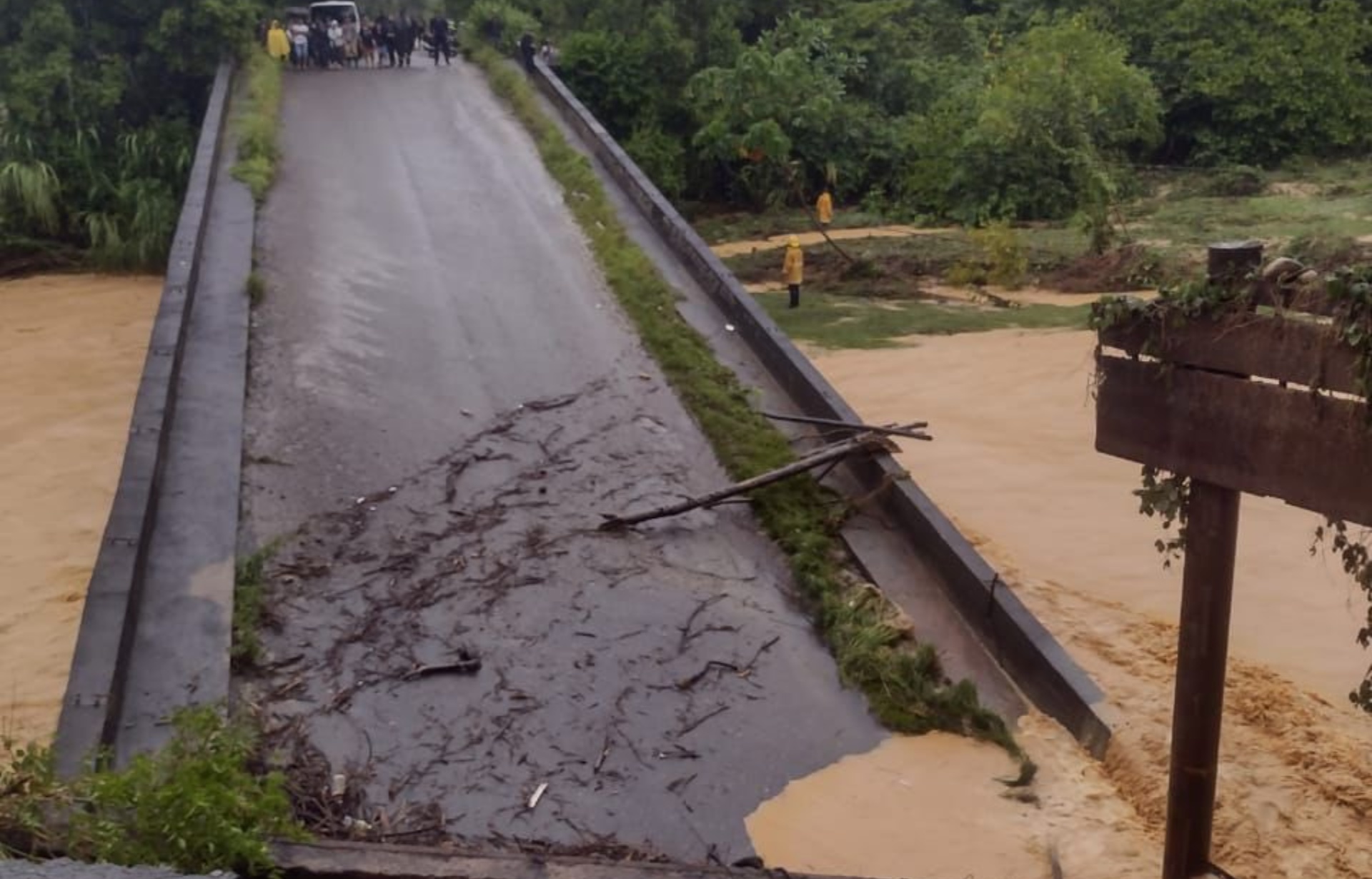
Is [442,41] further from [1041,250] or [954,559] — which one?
[954,559]

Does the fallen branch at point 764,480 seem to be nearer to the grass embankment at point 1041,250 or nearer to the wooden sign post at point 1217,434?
the wooden sign post at point 1217,434

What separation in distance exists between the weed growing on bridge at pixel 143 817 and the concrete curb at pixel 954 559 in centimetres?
410

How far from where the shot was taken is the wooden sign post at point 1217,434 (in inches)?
186

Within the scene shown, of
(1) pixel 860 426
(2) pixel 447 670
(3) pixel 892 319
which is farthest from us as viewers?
(3) pixel 892 319

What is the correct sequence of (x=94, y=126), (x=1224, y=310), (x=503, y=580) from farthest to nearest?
(x=94, y=126), (x=503, y=580), (x=1224, y=310)

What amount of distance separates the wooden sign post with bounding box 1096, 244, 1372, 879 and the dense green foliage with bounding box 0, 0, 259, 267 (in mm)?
18728

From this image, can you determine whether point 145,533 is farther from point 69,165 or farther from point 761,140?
point 761,140

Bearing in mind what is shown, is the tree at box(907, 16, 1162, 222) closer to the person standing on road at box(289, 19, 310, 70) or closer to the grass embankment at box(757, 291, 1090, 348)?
the grass embankment at box(757, 291, 1090, 348)

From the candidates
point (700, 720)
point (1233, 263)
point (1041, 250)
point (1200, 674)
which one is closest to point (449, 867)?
point (1200, 674)

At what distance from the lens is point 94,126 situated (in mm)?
22844

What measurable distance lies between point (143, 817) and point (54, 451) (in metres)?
10.6

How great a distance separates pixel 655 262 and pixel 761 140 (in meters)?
11.3

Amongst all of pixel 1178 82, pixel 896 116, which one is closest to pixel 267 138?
pixel 896 116

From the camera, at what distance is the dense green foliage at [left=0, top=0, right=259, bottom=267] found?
21.7 meters
